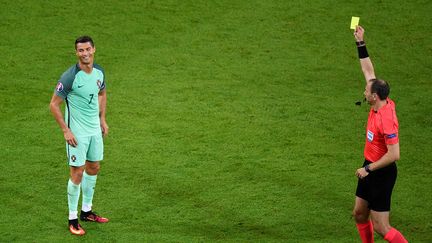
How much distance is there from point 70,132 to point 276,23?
698cm

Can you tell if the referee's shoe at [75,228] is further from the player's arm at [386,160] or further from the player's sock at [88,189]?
the player's arm at [386,160]

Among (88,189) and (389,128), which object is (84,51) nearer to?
(88,189)

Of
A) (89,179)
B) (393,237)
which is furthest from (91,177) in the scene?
(393,237)

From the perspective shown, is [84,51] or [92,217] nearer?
[84,51]

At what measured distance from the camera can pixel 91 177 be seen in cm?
803

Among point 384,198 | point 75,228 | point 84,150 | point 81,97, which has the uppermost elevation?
point 81,97

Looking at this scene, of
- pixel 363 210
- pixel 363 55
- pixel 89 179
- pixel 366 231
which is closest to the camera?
pixel 363 210

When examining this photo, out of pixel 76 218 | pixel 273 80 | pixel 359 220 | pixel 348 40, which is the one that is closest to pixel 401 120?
pixel 273 80

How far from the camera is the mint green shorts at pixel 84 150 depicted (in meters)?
7.70

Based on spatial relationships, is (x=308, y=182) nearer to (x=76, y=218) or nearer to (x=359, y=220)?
(x=359, y=220)

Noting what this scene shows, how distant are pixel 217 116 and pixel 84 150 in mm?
3422

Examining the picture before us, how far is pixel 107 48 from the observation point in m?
12.9

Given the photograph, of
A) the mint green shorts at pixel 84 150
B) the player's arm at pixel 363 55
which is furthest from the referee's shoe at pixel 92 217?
the player's arm at pixel 363 55

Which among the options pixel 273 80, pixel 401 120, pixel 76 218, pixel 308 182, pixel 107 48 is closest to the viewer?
pixel 76 218
